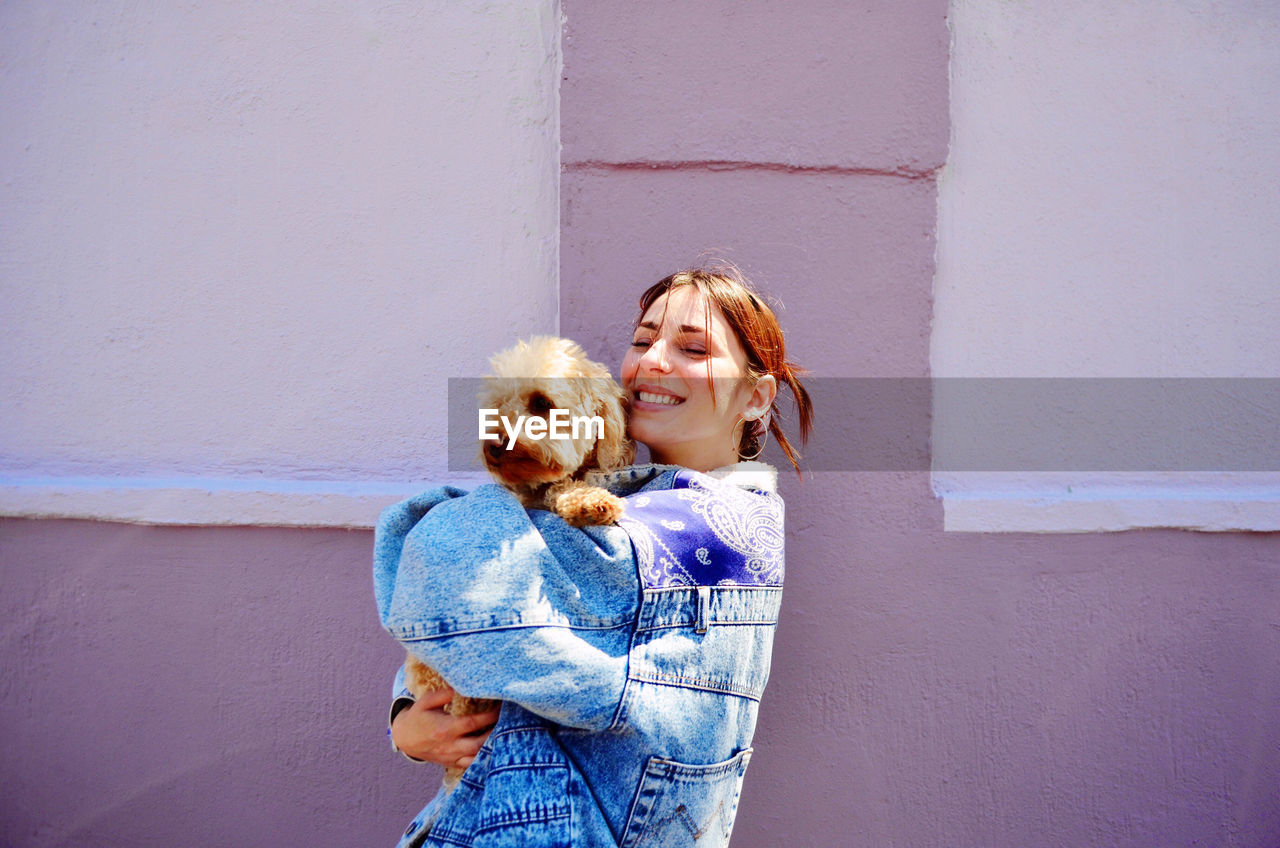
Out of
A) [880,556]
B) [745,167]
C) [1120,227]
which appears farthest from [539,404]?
[1120,227]

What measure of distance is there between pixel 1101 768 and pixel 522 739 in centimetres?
192

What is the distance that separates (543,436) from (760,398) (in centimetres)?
66

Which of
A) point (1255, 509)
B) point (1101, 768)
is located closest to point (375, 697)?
point (1101, 768)

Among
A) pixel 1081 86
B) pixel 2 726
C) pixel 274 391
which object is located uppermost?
pixel 1081 86

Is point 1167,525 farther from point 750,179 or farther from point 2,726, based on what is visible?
point 2,726

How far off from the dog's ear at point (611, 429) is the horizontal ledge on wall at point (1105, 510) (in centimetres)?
115

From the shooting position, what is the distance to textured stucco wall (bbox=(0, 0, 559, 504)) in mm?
2400

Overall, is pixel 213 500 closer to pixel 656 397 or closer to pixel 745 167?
pixel 656 397

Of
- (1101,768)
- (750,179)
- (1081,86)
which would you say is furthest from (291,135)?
(1101,768)

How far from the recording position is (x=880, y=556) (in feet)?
7.73

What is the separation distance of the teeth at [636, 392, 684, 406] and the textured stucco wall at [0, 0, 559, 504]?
0.63 m

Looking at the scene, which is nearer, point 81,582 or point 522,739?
point 522,739

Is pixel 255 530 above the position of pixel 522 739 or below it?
above

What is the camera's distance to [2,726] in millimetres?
2465
